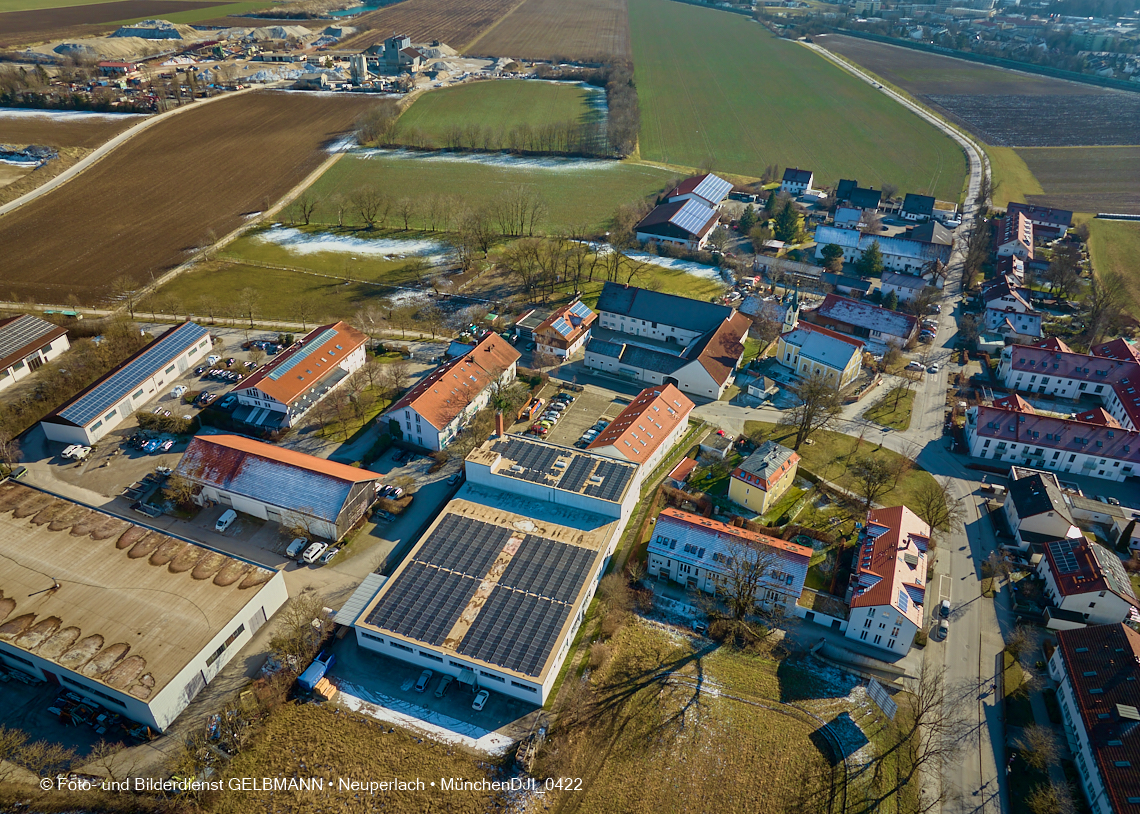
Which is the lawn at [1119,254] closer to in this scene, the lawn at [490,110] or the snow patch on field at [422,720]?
the snow patch on field at [422,720]

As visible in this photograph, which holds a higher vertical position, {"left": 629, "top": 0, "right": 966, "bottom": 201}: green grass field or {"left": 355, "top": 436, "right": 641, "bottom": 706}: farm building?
{"left": 629, "top": 0, "right": 966, "bottom": 201}: green grass field

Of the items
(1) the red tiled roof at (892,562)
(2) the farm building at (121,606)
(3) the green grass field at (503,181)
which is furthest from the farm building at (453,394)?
(3) the green grass field at (503,181)

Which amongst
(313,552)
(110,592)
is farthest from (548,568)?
(110,592)

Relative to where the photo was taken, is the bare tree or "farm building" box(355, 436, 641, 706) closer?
"farm building" box(355, 436, 641, 706)

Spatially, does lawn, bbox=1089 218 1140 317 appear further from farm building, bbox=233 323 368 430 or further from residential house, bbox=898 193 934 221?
farm building, bbox=233 323 368 430

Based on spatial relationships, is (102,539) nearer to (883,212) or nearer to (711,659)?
(711,659)

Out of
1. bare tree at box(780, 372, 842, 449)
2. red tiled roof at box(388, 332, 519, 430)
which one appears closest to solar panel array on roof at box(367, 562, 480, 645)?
red tiled roof at box(388, 332, 519, 430)
